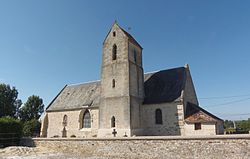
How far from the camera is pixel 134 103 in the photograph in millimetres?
22484

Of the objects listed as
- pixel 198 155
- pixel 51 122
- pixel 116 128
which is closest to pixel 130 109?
pixel 116 128

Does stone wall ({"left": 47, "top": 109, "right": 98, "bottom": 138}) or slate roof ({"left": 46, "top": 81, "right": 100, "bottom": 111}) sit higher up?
slate roof ({"left": 46, "top": 81, "right": 100, "bottom": 111})

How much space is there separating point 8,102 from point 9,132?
22832 mm

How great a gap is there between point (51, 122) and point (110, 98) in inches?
488

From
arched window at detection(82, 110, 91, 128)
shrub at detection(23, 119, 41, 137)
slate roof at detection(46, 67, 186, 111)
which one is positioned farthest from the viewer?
shrub at detection(23, 119, 41, 137)

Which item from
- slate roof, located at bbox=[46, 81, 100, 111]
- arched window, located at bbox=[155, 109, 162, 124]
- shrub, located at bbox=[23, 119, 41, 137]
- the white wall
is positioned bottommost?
shrub, located at bbox=[23, 119, 41, 137]

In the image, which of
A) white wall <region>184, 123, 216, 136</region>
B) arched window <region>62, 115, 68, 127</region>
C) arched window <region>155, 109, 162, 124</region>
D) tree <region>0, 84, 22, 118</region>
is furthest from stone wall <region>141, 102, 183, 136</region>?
tree <region>0, 84, 22, 118</region>

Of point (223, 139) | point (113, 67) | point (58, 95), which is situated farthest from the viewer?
point (58, 95)

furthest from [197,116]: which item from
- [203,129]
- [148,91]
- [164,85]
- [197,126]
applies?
[148,91]

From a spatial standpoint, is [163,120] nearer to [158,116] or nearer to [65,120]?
[158,116]

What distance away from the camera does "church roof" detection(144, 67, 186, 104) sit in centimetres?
2285

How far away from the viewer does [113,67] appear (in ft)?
78.1

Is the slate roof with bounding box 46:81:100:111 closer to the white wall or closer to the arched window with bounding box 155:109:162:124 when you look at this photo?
the arched window with bounding box 155:109:162:124

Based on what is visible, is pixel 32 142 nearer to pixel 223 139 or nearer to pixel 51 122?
pixel 51 122
